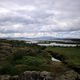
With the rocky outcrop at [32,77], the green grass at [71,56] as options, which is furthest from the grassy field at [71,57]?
the rocky outcrop at [32,77]

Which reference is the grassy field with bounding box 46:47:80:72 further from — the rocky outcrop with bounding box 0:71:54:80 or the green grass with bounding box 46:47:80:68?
the rocky outcrop with bounding box 0:71:54:80

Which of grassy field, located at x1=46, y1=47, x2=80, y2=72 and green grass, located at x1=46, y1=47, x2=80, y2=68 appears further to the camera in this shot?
green grass, located at x1=46, y1=47, x2=80, y2=68

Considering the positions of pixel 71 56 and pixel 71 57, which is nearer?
pixel 71 57

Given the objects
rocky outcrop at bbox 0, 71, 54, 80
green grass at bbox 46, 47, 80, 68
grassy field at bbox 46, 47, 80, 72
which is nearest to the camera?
rocky outcrop at bbox 0, 71, 54, 80

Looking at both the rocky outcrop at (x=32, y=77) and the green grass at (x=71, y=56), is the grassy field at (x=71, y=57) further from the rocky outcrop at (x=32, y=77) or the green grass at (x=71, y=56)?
the rocky outcrop at (x=32, y=77)

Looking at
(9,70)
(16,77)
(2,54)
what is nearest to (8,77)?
(16,77)

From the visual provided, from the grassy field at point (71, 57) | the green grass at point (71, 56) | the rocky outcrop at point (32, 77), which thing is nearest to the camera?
the rocky outcrop at point (32, 77)

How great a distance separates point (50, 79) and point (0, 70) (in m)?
11.8

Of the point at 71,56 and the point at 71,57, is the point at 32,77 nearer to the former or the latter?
the point at 71,57

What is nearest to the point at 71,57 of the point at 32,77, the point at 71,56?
the point at 71,56

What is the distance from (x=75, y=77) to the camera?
3438cm

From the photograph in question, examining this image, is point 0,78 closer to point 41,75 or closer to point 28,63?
point 41,75

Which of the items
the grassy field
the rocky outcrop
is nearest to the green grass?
the grassy field

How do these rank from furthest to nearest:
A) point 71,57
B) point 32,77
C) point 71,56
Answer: point 71,56 < point 71,57 < point 32,77
